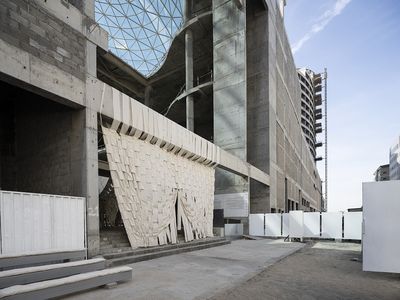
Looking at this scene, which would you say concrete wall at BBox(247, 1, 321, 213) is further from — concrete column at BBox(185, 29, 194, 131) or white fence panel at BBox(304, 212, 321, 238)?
white fence panel at BBox(304, 212, 321, 238)

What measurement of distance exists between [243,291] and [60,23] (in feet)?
31.6

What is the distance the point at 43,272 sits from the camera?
5941 mm

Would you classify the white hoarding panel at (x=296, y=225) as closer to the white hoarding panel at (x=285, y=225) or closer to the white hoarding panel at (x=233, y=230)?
the white hoarding panel at (x=285, y=225)

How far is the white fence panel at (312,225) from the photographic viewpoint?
19.8m

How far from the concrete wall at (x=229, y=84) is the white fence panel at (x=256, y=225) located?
356 centimetres

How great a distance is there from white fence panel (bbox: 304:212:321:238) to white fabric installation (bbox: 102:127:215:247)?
765 centimetres

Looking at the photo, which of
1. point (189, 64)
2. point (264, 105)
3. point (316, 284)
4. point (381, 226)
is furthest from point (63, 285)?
point (189, 64)

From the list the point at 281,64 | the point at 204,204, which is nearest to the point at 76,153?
the point at 204,204

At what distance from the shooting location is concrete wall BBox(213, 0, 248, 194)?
27.8 m

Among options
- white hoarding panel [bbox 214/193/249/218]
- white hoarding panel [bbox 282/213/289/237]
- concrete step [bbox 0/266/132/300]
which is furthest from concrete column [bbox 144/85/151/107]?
concrete step [bbox 0/266/132/300]

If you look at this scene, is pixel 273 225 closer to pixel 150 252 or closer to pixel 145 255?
pixel 150 252

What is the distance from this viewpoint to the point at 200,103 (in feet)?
125

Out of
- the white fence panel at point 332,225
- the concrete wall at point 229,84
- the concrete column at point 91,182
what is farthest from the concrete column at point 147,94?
the concrete column at point 91,182

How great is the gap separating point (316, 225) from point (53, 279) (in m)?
Result: 17.9
